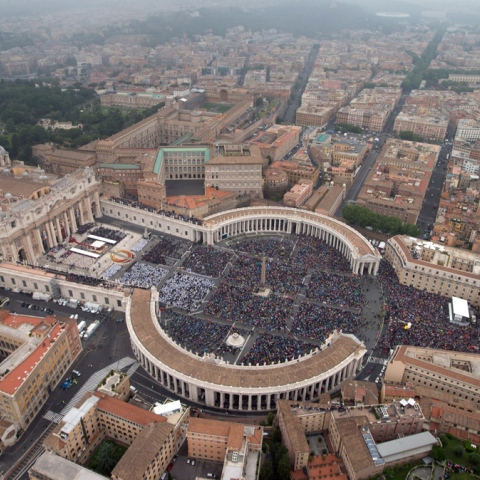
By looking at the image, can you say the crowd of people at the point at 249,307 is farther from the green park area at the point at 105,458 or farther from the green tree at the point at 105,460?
the green tree at the point at 105,460

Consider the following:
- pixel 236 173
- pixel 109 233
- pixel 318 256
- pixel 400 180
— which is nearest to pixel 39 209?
pixel 109 233

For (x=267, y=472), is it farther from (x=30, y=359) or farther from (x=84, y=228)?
(x=84, y=228)

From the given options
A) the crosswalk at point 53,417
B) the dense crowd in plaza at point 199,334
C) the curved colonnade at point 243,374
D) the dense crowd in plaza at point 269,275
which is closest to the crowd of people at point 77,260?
the dense crowd in plaza at point 199,334

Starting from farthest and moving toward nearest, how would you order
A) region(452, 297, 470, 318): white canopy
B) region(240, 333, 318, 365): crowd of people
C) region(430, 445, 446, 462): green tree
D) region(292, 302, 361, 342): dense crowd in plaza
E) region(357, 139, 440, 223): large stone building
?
region(357, 139, 440, 223): large stone building
region(452, 297, 470, 318): white canopy
region(292, 302, 361, 342): dense crowd in plaza
region(240, 333, 318, 365): crowd of people
region(430, 445, 446, 462): green tree

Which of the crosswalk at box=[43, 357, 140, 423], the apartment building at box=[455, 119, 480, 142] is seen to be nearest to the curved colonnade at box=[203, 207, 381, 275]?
the crosswalk at box=[43, 357, 140, 423]

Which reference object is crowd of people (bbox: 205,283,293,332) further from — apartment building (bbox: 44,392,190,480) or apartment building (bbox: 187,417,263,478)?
apartment building (bbox: 187,417,263,478)

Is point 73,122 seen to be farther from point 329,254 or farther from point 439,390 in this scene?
point 439,390

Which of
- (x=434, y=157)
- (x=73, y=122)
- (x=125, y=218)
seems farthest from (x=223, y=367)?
(x=73, y=122)
